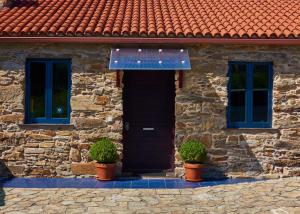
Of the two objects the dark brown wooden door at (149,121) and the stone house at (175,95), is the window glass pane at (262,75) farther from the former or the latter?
the dark brown wooden door at (149,121)

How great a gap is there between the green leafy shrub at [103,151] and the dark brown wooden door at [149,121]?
91cm

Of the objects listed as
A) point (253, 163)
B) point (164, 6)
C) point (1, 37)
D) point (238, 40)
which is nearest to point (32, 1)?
point (1, 37)

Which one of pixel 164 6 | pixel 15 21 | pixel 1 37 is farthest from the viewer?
pixel 164 6

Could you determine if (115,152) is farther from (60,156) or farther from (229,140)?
(229,140)

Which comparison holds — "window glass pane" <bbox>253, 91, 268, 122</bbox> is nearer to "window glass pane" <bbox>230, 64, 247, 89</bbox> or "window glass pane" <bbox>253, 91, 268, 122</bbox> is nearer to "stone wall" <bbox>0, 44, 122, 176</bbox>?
"window glass pane" <bbox>230, 64, 247, 89</bbox>

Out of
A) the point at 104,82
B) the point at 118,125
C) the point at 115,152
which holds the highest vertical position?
the point at 104,82

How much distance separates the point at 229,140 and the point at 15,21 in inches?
283

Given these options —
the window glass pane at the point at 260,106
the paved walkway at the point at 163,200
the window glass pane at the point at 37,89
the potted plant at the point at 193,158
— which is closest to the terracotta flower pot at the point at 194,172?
the potted plant at the point at 193,158

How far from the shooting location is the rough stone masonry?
11.2m

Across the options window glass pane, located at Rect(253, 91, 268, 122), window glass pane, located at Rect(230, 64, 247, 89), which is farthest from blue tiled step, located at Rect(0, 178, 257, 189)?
window glass pane, located at Rect(230, 64, 247, 89)

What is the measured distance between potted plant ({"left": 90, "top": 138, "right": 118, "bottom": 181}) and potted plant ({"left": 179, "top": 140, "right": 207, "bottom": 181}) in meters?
1.91

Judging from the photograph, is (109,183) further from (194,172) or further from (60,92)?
(60,92)

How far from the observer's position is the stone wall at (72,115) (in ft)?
36.7

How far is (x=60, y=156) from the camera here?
37.0 feet
